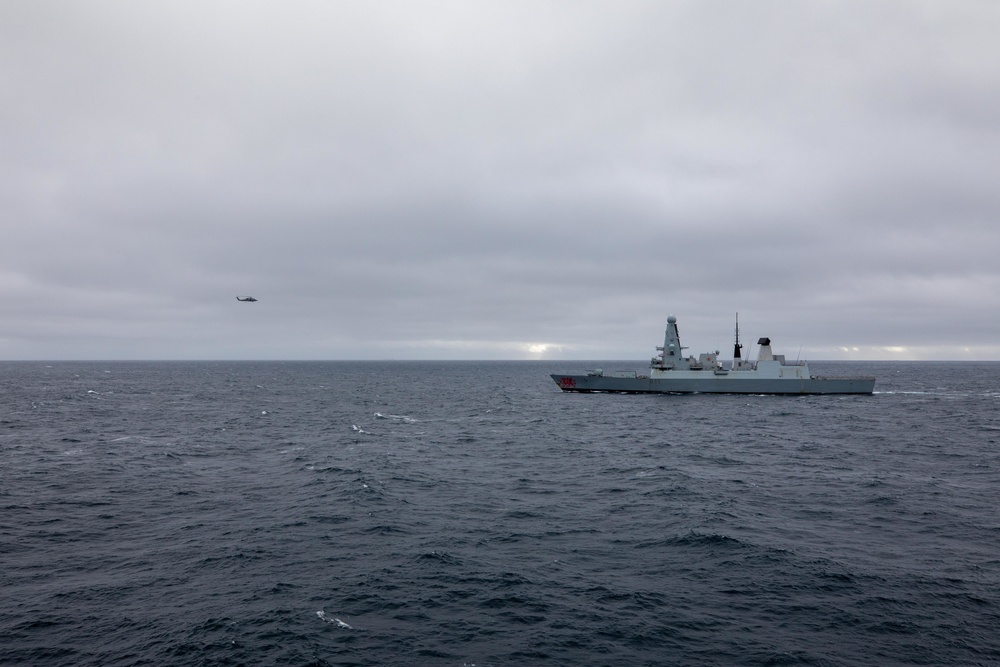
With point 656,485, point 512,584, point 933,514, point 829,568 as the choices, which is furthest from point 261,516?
point 933,514

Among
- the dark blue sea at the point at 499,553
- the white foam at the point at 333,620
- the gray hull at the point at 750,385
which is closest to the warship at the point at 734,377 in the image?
the gray hull at the point at 750,385

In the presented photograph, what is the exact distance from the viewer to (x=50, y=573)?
23.9 meters

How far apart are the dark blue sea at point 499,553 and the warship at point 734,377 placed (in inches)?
1886

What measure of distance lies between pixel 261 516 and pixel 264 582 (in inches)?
369

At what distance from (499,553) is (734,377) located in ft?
292

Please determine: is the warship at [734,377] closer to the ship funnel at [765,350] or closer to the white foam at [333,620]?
the ship funnel at [765,350]

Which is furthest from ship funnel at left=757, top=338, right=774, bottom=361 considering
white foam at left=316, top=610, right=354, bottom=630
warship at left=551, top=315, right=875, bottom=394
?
white foam at left=316, top=610, right=354, bottom=630

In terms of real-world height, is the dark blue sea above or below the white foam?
above

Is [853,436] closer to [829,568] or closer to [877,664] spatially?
[829,568]

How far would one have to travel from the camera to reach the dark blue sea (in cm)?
1828

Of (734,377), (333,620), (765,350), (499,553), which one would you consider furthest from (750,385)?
(333,620)

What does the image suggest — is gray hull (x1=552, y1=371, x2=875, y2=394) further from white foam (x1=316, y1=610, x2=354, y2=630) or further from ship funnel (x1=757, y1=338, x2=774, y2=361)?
white foam (x1=316, y1=610, x2=354, y2=630)

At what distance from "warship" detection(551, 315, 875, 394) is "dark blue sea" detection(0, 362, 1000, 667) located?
47.9 metres

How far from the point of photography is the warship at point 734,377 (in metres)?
104
